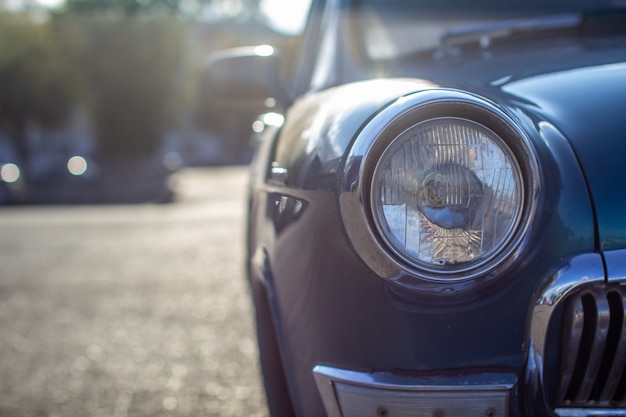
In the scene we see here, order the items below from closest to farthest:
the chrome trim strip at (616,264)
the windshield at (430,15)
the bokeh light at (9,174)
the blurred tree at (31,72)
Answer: the chrome trim strip at (616,264) < the windshield at (430,15) < the bokeh light at (9,174) < the blurred tree at (31,72)

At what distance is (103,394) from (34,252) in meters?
4.64

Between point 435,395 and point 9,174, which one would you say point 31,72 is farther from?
point 435,395

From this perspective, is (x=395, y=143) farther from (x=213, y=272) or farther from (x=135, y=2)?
(x=135, y=2)

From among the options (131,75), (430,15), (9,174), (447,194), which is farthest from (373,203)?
(131,75)

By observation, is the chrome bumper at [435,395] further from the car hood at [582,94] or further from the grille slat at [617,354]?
the car hood at [582,94]

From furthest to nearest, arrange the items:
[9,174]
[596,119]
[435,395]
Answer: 1. [9,174]
2. [596,119]
3. [435,395]

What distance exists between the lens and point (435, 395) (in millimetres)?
1367

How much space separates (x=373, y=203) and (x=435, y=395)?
392 millimetres

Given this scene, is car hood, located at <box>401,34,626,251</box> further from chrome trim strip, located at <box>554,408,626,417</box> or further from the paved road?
the paved road

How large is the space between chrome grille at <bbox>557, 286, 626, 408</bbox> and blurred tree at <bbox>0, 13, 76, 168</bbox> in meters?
31.4

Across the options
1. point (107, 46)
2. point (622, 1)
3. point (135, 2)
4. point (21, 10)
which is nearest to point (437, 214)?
point (622, 1)

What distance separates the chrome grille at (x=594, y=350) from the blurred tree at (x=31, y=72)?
103ft

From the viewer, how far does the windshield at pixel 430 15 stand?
2.70 metres

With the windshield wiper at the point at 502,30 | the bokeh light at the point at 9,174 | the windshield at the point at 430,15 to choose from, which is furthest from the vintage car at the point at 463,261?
the bokeh light at the point at 9,174
